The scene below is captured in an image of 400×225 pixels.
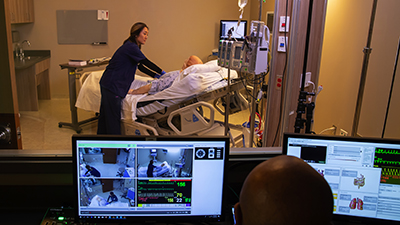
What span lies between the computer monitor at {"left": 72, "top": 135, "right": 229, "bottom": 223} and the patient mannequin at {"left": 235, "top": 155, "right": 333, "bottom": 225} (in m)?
0.35

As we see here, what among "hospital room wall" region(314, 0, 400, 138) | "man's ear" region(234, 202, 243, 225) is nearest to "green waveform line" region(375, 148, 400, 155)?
"man's ear" region(234, 202, 243, 225)

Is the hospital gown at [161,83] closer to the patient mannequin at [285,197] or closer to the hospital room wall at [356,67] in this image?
the hospital room wall at [356,67]

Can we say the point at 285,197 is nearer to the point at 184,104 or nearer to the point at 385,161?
the point at 385,161

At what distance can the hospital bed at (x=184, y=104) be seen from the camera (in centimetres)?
295

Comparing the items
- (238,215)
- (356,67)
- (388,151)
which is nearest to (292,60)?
(356,67)

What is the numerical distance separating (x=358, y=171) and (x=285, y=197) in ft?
1.81

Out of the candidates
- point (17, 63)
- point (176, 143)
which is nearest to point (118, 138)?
point (176, 143)

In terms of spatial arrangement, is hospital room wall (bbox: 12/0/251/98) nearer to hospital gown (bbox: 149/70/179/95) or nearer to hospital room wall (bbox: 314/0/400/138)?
hospital gown (bbox: 149/70/179/95)

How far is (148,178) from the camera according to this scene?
1.03 m

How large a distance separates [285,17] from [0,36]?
90.5 inches

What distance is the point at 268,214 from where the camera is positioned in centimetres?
62

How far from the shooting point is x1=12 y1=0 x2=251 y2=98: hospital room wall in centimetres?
530

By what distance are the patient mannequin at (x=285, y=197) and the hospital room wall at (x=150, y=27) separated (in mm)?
5014

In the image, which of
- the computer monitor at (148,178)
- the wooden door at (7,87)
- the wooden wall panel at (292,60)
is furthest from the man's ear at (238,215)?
the wooden wall panel at (292,60)
